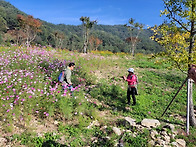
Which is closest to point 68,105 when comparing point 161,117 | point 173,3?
point 161,117

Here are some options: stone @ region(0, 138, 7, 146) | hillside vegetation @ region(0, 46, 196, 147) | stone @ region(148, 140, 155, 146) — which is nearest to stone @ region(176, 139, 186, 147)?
hillside vegetation @ region(0, 46, 196, 147)

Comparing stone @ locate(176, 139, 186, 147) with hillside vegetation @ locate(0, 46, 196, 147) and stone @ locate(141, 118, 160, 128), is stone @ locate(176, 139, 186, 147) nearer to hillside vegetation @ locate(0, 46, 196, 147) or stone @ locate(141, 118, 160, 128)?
hillside vegetation @ locate(0, 46, 196, 147)

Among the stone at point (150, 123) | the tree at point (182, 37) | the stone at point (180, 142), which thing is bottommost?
the stone at point (180, 142)

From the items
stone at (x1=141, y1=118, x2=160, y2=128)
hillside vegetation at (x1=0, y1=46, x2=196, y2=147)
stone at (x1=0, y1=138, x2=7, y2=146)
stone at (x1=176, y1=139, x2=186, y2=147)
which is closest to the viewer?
stone at (x1=0, y1=138, x2=7, y2=146)

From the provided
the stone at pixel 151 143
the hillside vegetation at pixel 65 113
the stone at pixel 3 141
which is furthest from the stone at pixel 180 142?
the stone at pixel 3 141

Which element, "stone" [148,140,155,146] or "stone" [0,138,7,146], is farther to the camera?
"stone" [148,140,155,146]

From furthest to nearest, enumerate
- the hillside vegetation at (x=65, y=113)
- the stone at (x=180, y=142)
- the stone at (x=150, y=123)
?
the stone at (x=150, y=123) < the stone at (x=180, y=142) < the hillside vegetation at (x=65, y=113)

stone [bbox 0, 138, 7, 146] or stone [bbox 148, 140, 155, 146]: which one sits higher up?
stone [bbox 0, 138, 7, 146]

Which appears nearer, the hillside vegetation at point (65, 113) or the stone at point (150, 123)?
the hillside vegetation at point (65, 113)

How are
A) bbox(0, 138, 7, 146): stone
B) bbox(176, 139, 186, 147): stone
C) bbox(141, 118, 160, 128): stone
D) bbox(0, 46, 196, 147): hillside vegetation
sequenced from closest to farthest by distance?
bbox(0, 138, 7, 146): stone → bbox(0, 46, 196, 147): hillside vegetation → bbox(176, 139, 186, 147): stone → bbox(141, 118, 160, 128): stone

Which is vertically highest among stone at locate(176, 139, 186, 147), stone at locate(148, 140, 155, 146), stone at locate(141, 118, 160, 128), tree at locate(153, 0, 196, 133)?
tree at locate(153, 0, 196, 133)

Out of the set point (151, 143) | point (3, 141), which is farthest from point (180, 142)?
point (3, 141)

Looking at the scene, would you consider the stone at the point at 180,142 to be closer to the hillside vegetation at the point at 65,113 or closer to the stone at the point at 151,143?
the hillside vegetation at the point at 65,113

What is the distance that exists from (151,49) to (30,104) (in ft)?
405
